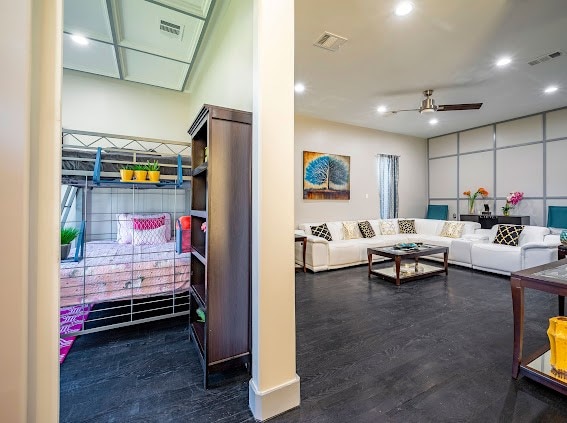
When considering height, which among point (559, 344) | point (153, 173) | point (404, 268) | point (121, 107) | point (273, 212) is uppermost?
point (121, 107)

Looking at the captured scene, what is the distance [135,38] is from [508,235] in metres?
6.47

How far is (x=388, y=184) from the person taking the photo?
6664 mm

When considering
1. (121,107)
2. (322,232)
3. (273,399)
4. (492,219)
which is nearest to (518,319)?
(273,399)

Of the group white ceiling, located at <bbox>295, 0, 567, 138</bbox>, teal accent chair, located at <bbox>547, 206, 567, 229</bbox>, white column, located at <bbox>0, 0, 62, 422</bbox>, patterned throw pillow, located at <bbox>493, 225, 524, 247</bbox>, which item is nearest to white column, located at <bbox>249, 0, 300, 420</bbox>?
white column, located at <bbox>0, 0, 62, 422</bbox>

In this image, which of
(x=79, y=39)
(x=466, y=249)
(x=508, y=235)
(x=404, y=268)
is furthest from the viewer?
(x=466, y=249)

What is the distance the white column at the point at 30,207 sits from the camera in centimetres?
78

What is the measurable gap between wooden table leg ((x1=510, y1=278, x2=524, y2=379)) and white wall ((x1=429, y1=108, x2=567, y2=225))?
5.14 m

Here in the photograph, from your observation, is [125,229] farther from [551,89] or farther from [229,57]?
[551,89]

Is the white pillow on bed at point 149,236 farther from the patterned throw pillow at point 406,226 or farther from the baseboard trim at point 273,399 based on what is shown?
the patterned throw pillow at point 406,226

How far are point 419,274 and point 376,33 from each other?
3398 mm

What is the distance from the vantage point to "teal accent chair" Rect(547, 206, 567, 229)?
4.80m

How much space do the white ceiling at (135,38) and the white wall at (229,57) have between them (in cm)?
13

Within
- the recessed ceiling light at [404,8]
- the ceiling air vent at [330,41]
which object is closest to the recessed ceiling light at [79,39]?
the ceiling air vent at [330,41]

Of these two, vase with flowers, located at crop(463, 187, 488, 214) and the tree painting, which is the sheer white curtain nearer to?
the tree painting
